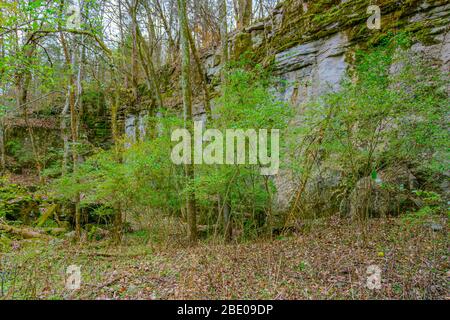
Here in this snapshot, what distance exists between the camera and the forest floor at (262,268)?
4.27m

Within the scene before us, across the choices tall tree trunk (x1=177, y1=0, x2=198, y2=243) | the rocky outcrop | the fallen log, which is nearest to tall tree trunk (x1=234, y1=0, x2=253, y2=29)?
tall tree trunk (x1=177, y1=0, x2=198, y2=243)

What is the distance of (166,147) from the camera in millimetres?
7727

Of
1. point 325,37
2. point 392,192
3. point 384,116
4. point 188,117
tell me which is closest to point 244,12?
point 325,37

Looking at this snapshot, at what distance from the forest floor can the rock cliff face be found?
3.04 m

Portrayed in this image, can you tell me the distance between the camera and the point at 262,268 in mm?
5375

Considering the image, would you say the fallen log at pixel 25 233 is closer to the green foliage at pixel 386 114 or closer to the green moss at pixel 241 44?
the green foliage at pixel 386 114

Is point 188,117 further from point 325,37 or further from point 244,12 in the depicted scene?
point 244,12

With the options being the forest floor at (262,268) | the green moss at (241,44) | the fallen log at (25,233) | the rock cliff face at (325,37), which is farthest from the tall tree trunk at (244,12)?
the fallen log at (25,233)

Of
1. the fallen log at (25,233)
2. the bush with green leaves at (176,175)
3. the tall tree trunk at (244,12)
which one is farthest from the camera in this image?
the tall tree trunk at (244,12)

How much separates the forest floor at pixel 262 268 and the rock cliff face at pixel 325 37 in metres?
3.04

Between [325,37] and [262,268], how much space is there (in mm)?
9202

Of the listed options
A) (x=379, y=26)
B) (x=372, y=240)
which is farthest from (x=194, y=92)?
(x=372, y=240)
